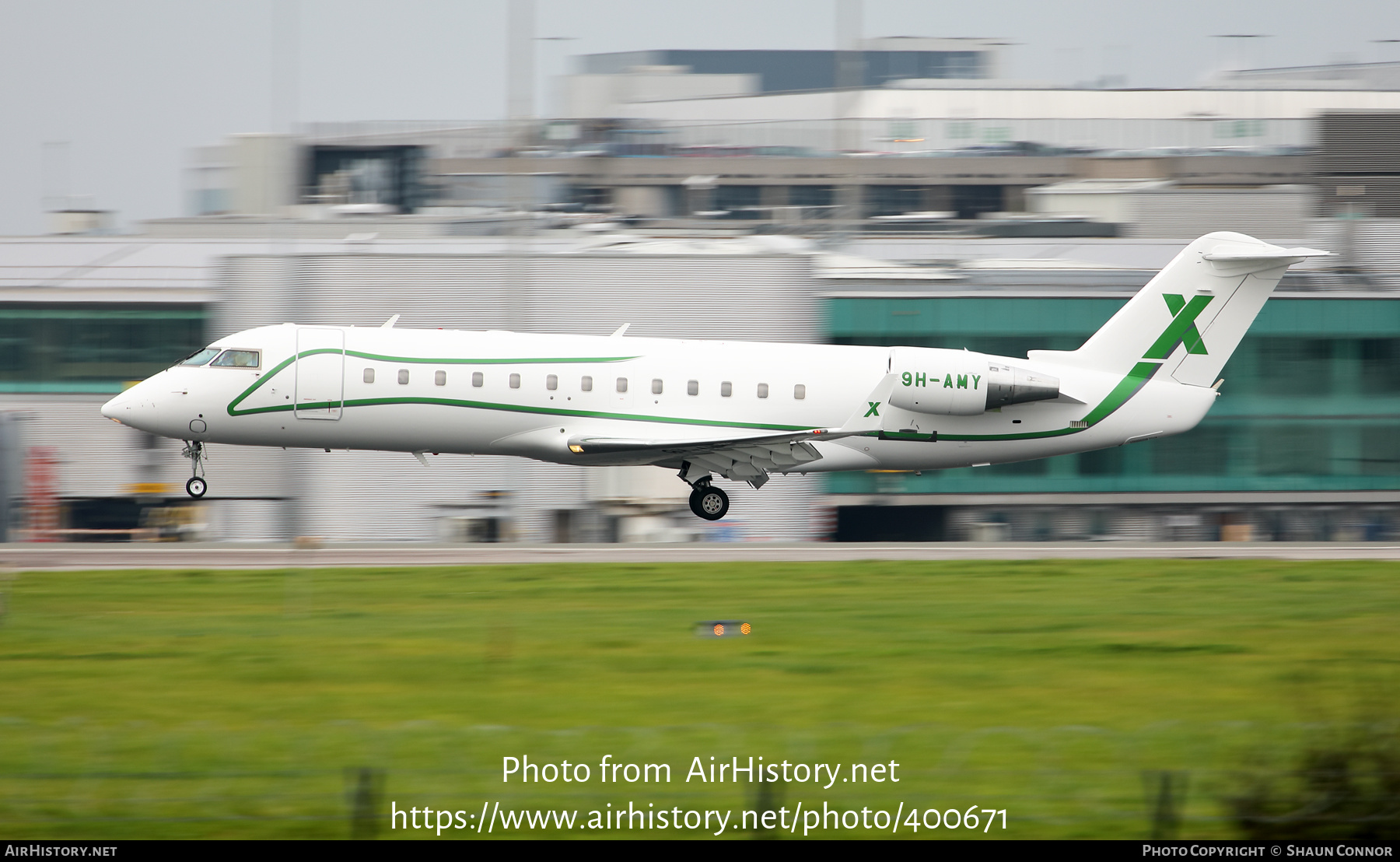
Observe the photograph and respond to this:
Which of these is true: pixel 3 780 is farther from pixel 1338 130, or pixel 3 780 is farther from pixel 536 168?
pixel 1338 130

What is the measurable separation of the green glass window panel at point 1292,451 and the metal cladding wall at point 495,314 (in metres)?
12.7

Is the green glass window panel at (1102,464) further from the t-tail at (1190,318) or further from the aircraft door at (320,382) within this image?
the aircraft door at (320,382)

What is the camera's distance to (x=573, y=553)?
26.5 m

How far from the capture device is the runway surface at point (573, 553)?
80.5 ft

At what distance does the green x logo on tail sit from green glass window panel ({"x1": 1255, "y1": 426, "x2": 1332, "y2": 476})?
11.4 metres

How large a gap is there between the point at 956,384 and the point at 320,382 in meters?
11.9

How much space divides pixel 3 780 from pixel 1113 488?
3209 centimetres

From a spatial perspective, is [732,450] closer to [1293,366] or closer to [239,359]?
[239,359]

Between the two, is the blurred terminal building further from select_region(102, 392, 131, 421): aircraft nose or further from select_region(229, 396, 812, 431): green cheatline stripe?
select_region(102, 392, 131, 421): aircraft nose

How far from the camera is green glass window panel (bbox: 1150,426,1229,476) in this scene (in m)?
37.7

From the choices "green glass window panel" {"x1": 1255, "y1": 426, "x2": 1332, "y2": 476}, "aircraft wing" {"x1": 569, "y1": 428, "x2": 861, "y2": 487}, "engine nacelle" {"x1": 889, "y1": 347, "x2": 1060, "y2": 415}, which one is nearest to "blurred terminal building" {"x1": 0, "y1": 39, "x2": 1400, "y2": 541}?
"green glass window panel" {"x1": 1255, "y1": 426, "x2": 1332, "y2": 476}

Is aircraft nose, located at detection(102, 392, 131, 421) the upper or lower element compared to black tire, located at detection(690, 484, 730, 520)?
upper

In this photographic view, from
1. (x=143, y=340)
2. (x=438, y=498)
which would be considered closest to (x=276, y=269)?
(x=143, y=340)

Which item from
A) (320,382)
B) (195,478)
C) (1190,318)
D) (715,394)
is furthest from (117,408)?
(1190,318)
